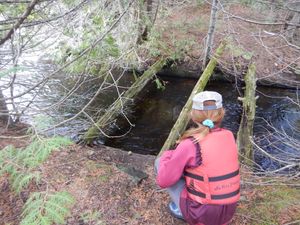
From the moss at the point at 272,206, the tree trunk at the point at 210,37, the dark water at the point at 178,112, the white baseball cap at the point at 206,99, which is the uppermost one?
the white baseball cap at the point at 206,99

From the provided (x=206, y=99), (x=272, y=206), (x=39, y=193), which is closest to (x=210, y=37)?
(x=272, y=206)

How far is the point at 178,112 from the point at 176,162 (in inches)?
227

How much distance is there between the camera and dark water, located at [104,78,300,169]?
7020mm

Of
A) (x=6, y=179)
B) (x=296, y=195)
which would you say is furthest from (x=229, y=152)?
(x=6, y=179)

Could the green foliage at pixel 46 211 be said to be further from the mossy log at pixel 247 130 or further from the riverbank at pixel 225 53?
the riverbank at pixel 225 53

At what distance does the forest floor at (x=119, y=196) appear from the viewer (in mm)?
3785

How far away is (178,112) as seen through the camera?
8664 mm

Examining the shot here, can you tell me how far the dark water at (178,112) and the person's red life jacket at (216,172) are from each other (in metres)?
3.72

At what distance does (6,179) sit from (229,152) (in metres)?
3.07

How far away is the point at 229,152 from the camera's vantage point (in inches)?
116

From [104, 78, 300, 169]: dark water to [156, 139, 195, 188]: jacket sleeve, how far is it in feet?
12.6

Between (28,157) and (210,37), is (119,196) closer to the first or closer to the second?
(28,157)

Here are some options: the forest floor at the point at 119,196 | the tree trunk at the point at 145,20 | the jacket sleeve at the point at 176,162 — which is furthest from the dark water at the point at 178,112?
the jacket sleeve at the point at 176,162

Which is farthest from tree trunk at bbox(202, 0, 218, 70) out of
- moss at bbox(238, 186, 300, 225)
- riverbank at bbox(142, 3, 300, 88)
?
moss at bbox(238, 186, 300, 225)
